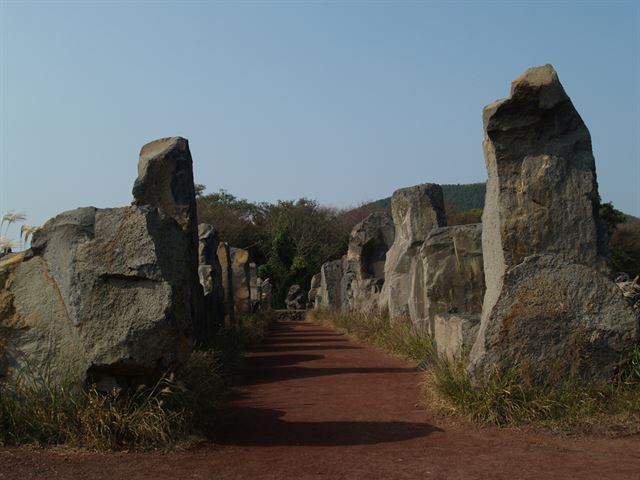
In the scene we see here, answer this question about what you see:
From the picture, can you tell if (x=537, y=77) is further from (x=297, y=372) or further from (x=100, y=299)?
(x=297, y=372)

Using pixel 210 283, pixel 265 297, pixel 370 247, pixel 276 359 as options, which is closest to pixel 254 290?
pixel 265 297

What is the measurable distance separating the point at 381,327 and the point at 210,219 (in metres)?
31.7

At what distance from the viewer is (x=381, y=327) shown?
15492 millimetres

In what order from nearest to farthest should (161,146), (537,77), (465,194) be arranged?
(537,77) < (161,146) < (465,194)

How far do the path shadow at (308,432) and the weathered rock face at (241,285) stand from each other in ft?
52.3

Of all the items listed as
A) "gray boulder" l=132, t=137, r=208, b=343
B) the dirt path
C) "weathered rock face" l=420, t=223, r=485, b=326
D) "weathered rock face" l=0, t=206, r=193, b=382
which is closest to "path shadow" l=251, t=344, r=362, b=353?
"gray boulder" l=132, t=137, r=208, b=343

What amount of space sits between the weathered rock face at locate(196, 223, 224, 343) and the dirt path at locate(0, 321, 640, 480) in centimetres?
532

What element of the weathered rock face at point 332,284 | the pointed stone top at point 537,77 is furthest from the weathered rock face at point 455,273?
the weathered rock face at point 332,284

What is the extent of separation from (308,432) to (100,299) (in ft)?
6.71

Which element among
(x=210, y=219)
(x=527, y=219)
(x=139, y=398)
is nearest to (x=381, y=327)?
(x=527, y=219)

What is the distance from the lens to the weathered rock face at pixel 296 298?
4138cm

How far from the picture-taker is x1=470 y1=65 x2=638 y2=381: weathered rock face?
7254 mm

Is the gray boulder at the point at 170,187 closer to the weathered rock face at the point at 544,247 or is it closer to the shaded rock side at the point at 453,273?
the shaded rock side at the point at 453,273

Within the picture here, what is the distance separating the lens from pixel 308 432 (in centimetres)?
685
